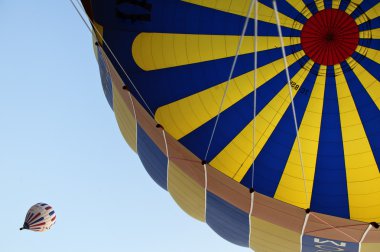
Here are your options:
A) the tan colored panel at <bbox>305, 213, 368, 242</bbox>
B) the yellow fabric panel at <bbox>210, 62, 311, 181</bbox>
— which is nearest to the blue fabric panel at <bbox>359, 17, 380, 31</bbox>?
the yellow fabric panel at <bbox>210, 62, 311, 181</bbox>

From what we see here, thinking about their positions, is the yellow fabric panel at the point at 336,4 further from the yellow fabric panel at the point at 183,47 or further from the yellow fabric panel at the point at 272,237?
the yellow fabric panel at the point at 272,237

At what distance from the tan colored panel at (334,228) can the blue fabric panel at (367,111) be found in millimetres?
941

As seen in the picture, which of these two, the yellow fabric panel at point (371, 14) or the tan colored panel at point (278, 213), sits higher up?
the yellow fabric panel at point (371, 14)

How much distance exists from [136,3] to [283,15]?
168cm

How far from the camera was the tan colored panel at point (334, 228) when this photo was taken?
427 cm

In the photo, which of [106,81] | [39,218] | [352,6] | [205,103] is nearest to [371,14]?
[352,6]

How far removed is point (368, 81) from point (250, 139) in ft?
4.94

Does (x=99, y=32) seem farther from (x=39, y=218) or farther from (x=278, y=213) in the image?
(x=39, y=218)

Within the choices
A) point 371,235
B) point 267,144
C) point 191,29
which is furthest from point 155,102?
point 371,235

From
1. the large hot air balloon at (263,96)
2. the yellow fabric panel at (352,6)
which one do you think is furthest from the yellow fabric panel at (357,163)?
the yellow fabric panel at (352,6)

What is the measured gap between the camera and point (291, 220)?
4426 millimetres

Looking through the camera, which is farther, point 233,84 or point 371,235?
point 233,84

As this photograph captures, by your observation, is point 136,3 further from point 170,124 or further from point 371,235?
point 371,235

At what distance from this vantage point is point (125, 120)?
16.5ft
